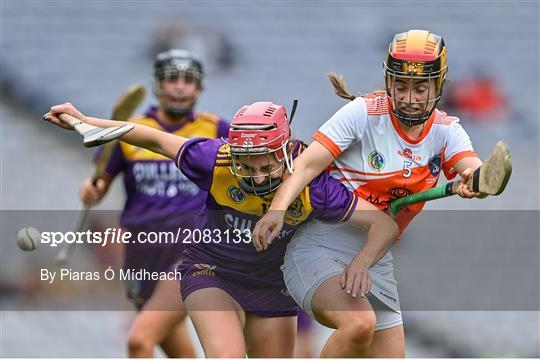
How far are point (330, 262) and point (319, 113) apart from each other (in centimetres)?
518

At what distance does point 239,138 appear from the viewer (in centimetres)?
411

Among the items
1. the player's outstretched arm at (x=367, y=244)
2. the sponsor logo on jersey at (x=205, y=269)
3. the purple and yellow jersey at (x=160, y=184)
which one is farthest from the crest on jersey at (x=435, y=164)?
the purple and yellow jersey at (x=160, y=184)

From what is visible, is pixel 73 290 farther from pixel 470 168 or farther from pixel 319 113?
pixel 470 168

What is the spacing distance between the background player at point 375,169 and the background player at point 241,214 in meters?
0.09

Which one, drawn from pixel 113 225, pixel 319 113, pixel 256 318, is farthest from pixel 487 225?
pixel 256 318

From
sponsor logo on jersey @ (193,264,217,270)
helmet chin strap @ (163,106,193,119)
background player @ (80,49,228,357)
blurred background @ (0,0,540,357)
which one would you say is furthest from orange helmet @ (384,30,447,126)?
blurred background @ (0,0,540,357)

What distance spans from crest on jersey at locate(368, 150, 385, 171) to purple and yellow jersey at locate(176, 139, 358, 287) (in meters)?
0.14

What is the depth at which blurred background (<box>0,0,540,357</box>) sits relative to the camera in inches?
329

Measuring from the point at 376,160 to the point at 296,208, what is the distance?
1.15ft

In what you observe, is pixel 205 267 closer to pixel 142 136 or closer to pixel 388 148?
pixel 142 136

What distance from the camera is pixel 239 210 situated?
433 centimetres

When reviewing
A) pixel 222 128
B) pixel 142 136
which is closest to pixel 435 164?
pixel 142 136

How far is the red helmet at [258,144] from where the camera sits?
407cm

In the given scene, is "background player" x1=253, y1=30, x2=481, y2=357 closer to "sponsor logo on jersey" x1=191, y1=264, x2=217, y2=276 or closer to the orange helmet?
the orange helmet
